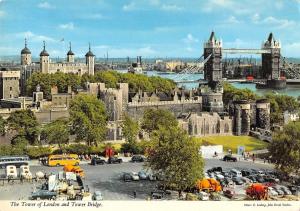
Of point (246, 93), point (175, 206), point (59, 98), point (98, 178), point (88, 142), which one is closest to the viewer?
point (175, 206)

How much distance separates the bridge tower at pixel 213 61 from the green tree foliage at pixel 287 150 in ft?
92.4

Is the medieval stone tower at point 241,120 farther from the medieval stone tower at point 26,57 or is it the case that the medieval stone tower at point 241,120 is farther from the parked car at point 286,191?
the medieval stone tower at point 26,57

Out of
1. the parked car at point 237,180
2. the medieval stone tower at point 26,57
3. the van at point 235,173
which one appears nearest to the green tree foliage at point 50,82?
the medieval stone tower at point 26,57

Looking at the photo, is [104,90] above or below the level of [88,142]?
above

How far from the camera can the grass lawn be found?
62.4ft

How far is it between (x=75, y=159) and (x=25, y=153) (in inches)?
65.4

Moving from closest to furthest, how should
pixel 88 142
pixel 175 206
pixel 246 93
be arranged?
pixel 175 206
pixel 88 142
pixel 246 93

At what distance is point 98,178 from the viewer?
14305 millimetres

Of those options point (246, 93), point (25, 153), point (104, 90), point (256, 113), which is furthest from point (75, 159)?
point (246, 93)

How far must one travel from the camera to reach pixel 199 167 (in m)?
13.1

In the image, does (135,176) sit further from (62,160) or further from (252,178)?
(252,178)

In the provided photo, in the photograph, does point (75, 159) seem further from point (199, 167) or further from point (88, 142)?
point (199, 167)

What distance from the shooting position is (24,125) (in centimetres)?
1898

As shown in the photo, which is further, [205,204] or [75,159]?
[75,159]
